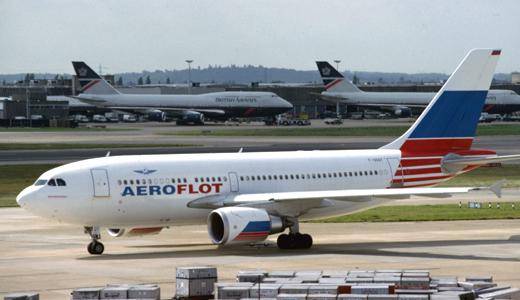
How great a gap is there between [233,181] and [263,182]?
1448 millimetres

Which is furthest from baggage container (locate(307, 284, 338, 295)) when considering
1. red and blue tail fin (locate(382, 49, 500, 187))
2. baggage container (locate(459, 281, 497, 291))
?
red and blue tail fin (locate(382, 49, 500, 187))

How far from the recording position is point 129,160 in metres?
46.7

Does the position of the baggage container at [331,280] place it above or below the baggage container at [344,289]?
below

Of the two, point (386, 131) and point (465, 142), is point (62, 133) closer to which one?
point (386, 131)

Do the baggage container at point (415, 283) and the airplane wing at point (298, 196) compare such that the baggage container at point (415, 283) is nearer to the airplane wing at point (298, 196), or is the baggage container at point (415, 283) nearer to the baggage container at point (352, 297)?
the baggage container at point (352, 297)

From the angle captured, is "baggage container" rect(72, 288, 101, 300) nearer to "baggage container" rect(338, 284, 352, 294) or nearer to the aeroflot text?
"baggage container" rect(338, 284, 352, 294)

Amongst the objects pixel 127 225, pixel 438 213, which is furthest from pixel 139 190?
pixel 438 213

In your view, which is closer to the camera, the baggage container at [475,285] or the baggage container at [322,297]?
the baggage container at [322,297]

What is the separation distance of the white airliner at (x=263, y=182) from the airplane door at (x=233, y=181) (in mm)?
41

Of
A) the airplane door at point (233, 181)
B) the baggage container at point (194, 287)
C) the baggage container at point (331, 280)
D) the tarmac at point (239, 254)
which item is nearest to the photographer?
the baggage container at point (331, 280)

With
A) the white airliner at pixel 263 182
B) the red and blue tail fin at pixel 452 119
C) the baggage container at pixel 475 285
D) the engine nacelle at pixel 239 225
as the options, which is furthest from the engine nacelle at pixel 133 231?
the baggage container at pixel 475 285

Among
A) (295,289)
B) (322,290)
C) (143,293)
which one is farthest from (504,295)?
(143,293)

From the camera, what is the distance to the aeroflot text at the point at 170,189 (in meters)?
45.7

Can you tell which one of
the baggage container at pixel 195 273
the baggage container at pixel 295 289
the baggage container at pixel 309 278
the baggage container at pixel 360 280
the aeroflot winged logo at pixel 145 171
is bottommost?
the baggage container at pixel 195 273
